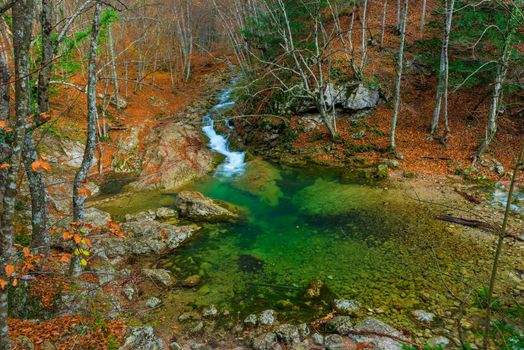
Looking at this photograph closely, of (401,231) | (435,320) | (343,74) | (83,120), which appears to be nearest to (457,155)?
(401,231)

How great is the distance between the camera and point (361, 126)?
18641 mm

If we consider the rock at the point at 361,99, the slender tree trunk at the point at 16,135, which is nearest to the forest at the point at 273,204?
the slender tree trunk at the point at 16,135

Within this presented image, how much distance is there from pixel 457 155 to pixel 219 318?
13688 mm

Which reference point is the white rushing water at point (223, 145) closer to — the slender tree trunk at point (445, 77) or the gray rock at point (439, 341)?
the slender tree trunk at point (445, 77)

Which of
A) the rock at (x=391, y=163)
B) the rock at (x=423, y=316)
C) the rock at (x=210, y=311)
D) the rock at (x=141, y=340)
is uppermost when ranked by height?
the rock at (x=391, y=163)

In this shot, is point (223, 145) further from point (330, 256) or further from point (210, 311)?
point (210, 311)

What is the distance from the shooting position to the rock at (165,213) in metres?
12.1

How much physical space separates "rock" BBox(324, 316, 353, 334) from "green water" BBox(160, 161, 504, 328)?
1.62 ft

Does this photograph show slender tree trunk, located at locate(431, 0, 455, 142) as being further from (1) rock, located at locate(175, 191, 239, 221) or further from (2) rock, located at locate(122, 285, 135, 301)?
(2) rock, located at locate(122, 285, 135, 301)

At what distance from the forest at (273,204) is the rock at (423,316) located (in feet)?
0.13

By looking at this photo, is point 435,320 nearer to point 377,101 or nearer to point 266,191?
point 266,191

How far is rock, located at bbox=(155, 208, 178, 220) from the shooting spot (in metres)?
12.1

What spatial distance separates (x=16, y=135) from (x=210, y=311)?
524 cm

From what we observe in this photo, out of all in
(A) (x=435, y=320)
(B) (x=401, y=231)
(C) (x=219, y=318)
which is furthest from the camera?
(B) (x=401, y=231)
